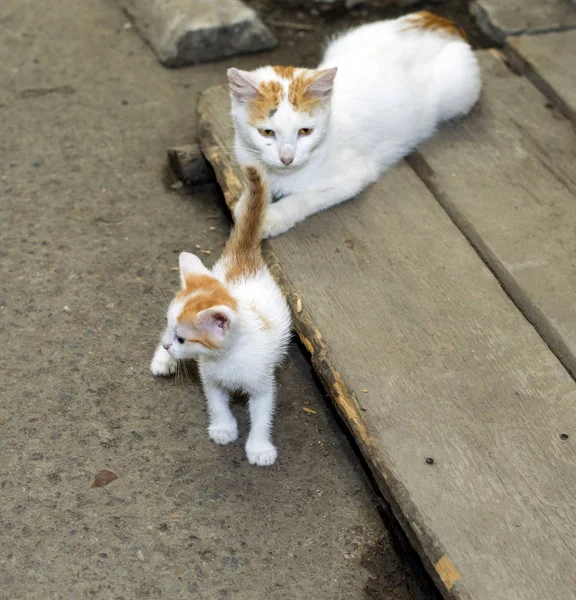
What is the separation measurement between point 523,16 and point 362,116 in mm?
1679

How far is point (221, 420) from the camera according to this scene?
2920mm

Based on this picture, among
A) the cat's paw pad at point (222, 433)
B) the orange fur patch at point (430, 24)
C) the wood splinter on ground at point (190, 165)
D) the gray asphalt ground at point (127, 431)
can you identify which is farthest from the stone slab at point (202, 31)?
the cat's paw pad at point (222, 433)

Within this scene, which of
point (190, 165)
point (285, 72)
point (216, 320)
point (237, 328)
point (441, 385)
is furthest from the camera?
point (190, 165)

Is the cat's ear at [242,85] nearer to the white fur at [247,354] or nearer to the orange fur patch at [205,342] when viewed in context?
the white fur at [247,354]

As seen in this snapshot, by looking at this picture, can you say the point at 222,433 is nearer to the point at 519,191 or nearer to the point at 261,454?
the point at 261,454

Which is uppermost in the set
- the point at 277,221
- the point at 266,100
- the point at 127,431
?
the point at 266,100

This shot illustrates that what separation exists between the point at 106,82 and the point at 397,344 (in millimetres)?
2543

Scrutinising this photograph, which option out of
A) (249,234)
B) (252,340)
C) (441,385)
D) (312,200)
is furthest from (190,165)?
(441,385)

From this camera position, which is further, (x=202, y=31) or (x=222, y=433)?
(x=202, y=31)

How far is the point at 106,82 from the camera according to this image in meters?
4.56

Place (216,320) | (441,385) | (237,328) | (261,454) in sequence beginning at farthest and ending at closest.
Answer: (261,454), (441,385), (237,328), (216,320)

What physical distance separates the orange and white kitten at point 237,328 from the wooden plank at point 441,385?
18 cm

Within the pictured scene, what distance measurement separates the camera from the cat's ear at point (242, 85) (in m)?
3.06

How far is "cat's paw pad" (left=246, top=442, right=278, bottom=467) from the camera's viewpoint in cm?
286
